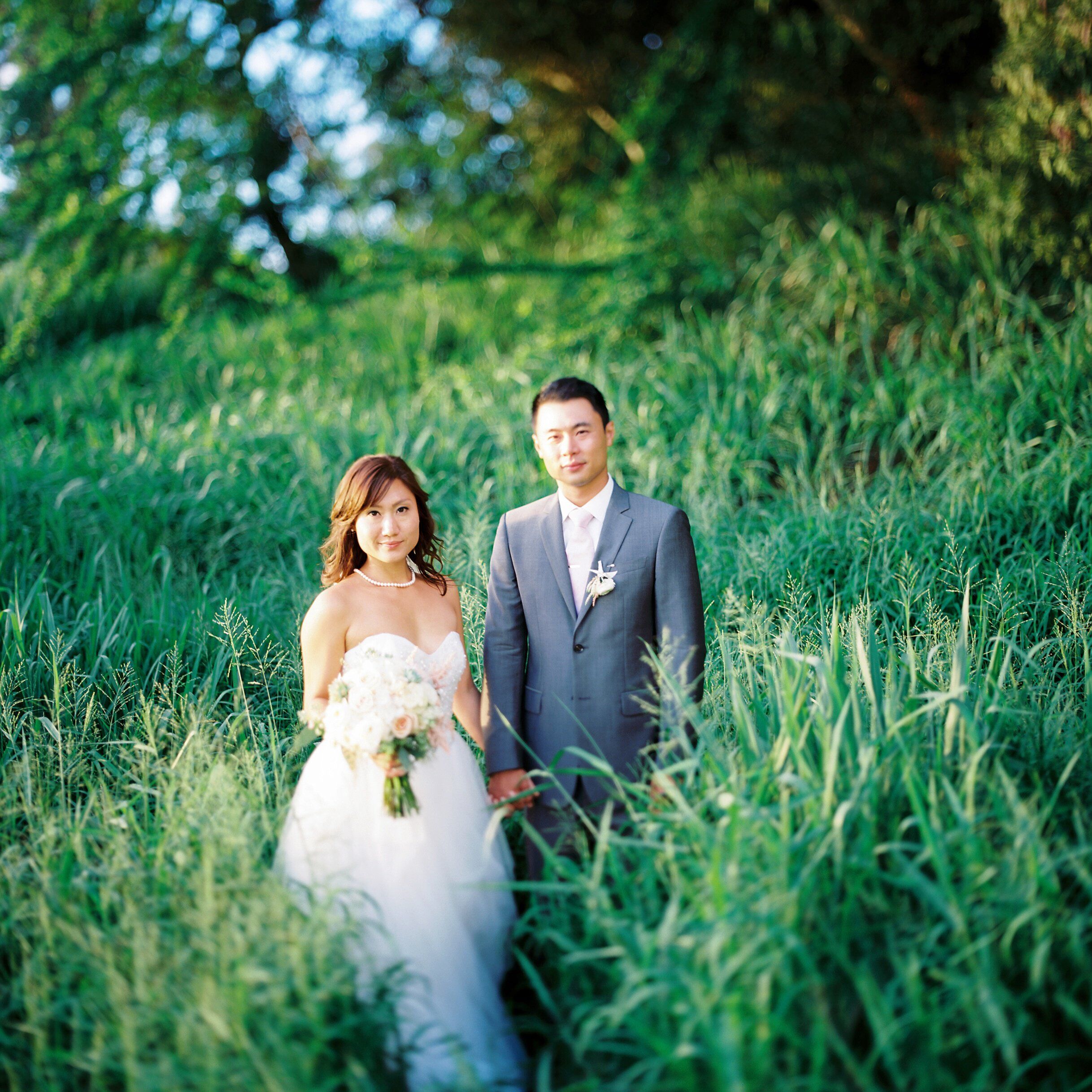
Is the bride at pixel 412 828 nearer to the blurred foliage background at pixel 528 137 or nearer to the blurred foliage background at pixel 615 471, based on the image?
the blurred foliage background at pixel 615 471

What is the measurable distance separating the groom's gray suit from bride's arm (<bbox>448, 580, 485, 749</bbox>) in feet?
0.53

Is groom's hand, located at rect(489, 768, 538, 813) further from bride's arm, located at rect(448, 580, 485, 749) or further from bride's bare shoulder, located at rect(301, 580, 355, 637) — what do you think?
bride's bare shoulder, located at rect(301, 580, 355, 637)

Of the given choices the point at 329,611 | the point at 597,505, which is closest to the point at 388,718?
the point at 329,611

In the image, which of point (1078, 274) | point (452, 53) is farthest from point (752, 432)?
point (452, 53)

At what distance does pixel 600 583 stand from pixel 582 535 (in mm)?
193

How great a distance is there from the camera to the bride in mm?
2203

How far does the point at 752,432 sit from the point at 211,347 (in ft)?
17.9

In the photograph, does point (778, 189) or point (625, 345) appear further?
point (778, 189)

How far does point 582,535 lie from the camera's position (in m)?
2.70

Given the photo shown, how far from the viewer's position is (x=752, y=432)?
5855 mm

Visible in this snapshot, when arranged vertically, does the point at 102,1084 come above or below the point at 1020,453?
below

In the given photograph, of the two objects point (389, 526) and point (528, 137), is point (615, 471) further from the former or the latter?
point (528, 137)

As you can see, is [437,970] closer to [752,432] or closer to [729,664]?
[729,664]

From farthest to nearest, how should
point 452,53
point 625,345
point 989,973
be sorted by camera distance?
point 452,53
point 625,345
point 989,973
